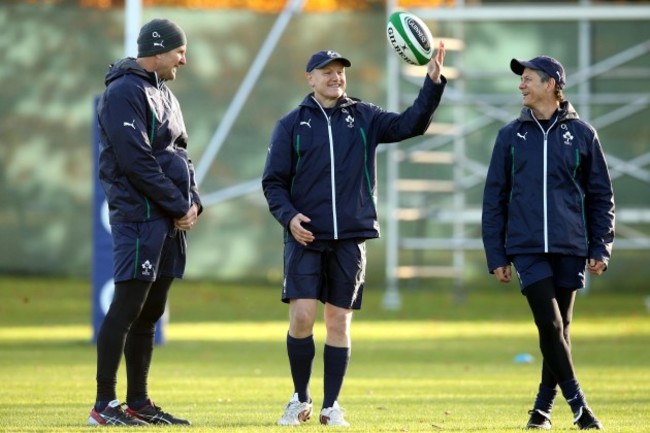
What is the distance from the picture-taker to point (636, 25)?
72.7ft

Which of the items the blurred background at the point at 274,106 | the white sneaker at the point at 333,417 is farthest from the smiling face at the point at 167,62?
the blurred background at the point at 274,106

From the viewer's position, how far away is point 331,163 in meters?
7.92

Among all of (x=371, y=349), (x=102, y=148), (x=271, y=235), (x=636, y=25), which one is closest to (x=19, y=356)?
(x=371, y=349)

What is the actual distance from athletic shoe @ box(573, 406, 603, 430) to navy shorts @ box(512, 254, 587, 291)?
2.10 ft

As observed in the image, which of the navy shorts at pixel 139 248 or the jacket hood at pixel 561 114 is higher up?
the jacket hood at pixel 561 114

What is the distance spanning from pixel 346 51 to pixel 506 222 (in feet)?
49.1

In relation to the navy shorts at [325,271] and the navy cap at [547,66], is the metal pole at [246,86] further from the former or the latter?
the navy cap at [547,66]

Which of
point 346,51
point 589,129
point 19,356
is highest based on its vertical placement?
point 346,51

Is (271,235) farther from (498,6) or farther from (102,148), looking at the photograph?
(102,148)

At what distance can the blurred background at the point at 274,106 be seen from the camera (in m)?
21.6

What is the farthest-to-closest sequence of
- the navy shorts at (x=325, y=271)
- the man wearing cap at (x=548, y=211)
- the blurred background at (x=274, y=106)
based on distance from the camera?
the blurred background at (x=274, y=106)
the navy shorts at (x=325, y=271)
the man wearing cap at (x=548, y=211)

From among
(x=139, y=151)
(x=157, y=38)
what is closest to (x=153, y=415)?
(x=139, y=151)

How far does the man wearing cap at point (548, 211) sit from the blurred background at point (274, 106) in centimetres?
1332

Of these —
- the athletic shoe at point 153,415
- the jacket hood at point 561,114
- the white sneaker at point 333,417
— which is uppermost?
the jacket hood at point 561,114
